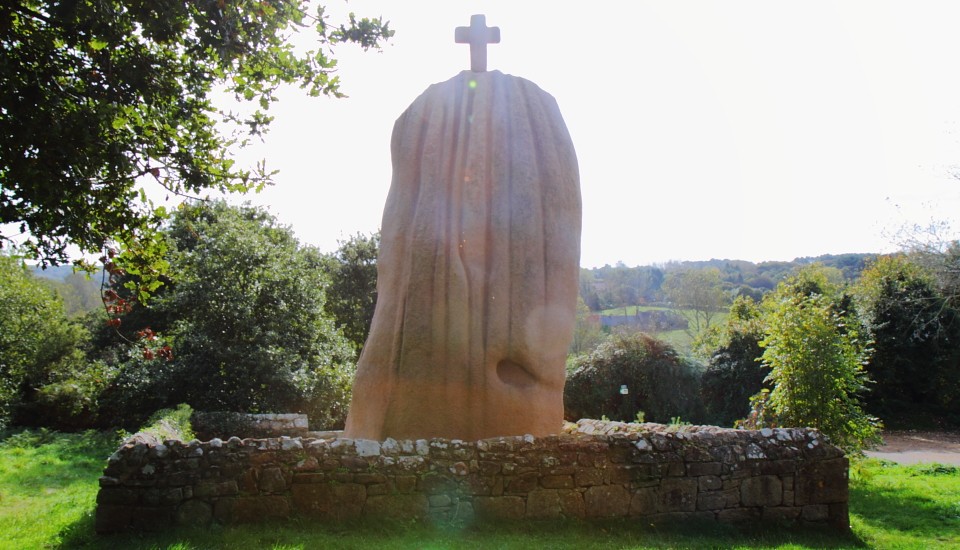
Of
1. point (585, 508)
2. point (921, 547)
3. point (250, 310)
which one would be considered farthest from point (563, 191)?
point (250, 310)

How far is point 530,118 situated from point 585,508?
486 centimetres

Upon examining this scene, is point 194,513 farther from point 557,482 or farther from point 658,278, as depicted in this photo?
point 658,278

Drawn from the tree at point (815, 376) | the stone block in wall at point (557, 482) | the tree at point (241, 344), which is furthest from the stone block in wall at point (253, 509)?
the tree at point (241, 344)

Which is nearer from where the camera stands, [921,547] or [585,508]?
[585,508]

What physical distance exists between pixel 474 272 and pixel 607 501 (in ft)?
9.84

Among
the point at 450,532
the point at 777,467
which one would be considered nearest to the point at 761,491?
the point at 777,467

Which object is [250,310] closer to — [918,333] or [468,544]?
[468,544]

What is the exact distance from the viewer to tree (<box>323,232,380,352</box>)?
28.8 meters

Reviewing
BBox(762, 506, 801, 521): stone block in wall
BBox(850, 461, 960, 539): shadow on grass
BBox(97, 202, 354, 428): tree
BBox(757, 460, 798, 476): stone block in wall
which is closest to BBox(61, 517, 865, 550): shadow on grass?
BBox(762, 506, 801, 521): stone block in wall

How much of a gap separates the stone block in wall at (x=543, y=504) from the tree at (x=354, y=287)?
863 inches

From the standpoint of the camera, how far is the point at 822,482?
26.1 feet

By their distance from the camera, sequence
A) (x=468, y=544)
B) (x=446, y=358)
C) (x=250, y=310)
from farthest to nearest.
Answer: (x=250, y=310) → (x=446, y=358) → (x=468, y=544)

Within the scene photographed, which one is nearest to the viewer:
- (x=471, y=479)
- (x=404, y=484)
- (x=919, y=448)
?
(x=404, y=484)

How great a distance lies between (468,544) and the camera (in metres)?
6.30
